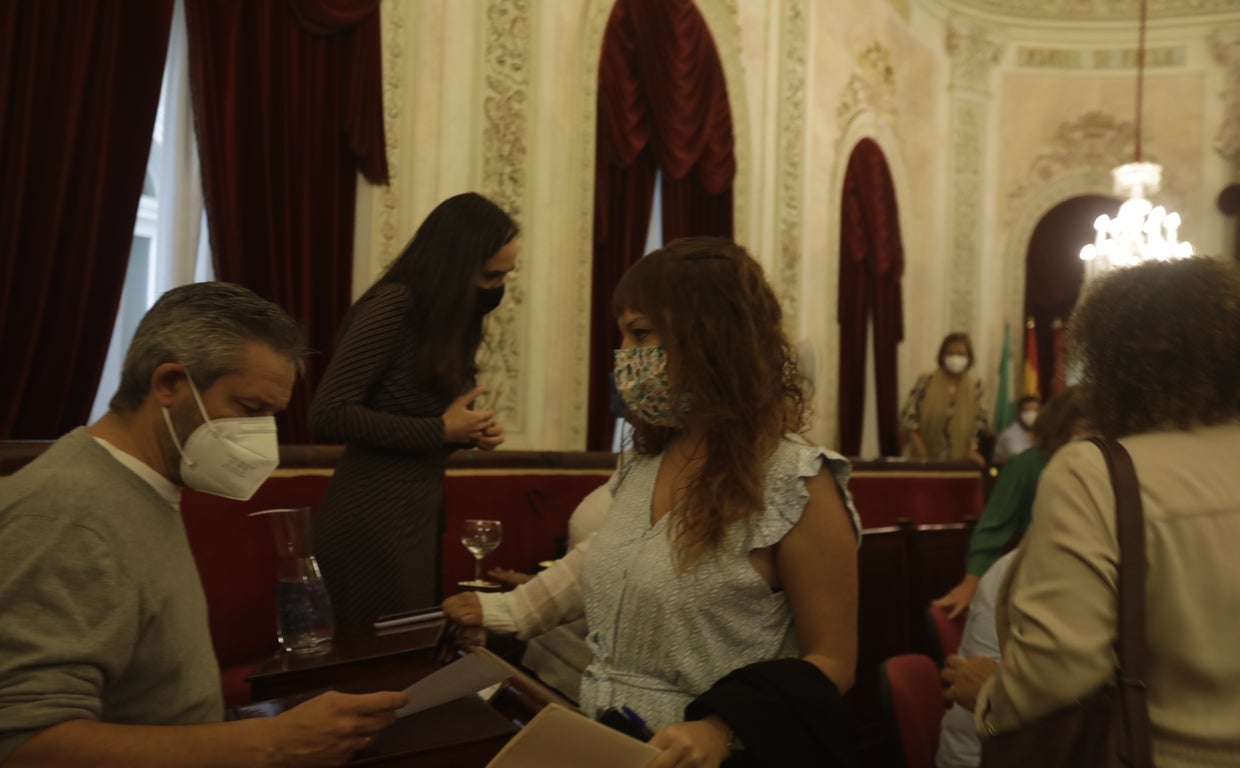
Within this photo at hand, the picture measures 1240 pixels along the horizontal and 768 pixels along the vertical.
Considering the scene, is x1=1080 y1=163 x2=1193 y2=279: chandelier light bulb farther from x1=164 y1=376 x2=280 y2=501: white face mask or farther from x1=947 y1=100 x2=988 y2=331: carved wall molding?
x1=164 y1=376 x2=280 y2=501: white face mask

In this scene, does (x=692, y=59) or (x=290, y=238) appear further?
(x=692, y=59)

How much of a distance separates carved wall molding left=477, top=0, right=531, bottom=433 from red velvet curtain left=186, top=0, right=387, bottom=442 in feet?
2.65

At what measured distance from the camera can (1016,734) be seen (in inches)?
58.4

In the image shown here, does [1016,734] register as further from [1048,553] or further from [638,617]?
[638,617]

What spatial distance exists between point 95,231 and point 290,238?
0.93m

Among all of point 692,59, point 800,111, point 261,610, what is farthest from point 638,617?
point 800,111

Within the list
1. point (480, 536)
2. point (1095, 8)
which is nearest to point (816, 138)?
point (1095, 8)

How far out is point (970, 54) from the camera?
11.6 m

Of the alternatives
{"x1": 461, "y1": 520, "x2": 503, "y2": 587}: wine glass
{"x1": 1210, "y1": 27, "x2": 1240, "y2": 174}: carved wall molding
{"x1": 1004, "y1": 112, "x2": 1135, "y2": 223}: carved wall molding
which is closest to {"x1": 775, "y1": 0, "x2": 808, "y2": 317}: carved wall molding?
{"x1": 1004, "y1": 112, "x2": 1135, "y2": 223}: carved wall molding

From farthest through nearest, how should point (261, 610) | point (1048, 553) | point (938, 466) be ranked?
point (938, 466) → point (261, 610) → point (1048, 553)

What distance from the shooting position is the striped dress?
7.67 feet

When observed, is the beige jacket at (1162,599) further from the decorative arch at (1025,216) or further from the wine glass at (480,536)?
the decorative arch at (1025,216)

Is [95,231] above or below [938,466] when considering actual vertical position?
above

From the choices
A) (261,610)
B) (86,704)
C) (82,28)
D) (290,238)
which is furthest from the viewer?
(290,238)
